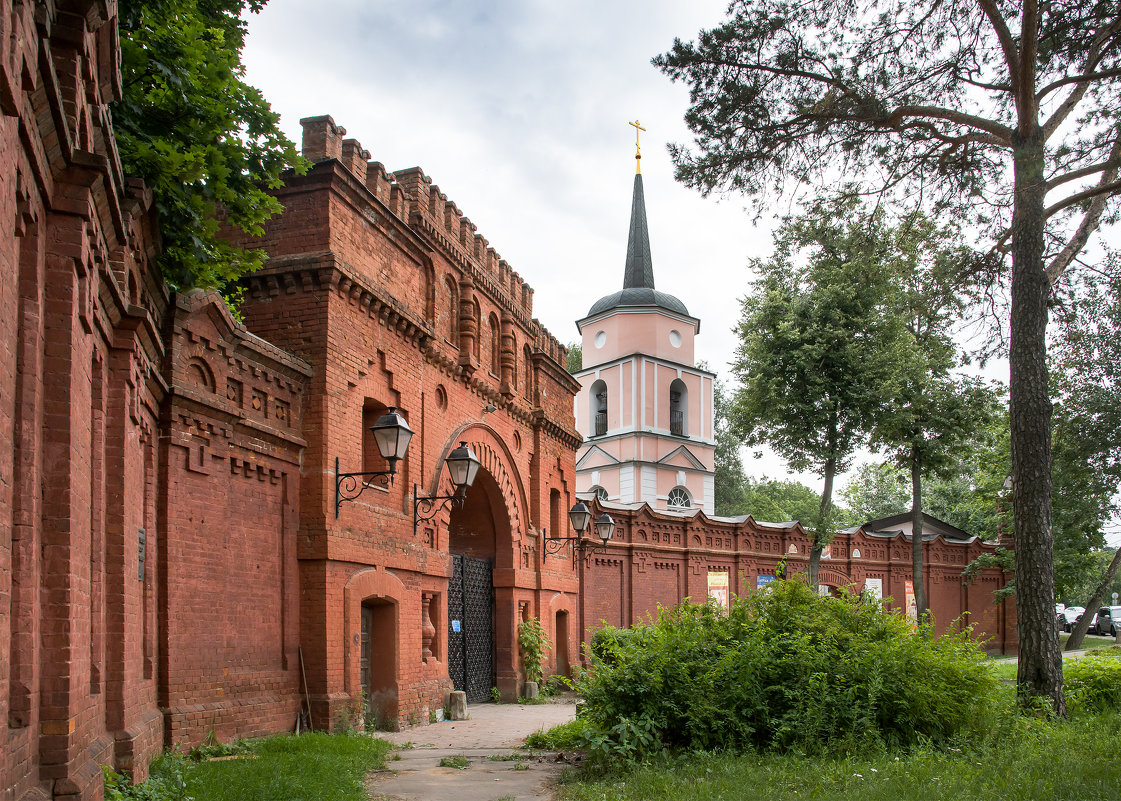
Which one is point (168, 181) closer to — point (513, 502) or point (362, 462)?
point (362, 462)

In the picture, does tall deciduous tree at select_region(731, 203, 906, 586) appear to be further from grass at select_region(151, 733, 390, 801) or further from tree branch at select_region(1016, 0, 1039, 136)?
grass at select_region(151, 733, 390, 801)

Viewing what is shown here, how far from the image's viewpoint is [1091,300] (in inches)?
574

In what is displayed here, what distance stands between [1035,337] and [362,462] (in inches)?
341

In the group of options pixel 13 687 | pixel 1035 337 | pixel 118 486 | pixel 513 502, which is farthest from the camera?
pixel 513 502

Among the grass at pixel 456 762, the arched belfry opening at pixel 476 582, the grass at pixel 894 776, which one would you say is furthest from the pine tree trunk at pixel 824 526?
the grass at pixel 456 762

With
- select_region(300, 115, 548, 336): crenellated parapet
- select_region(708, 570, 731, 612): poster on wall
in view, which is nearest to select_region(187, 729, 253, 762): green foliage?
select_region(300, 115, 548, 336): crenellated parapet

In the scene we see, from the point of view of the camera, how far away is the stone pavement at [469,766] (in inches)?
341

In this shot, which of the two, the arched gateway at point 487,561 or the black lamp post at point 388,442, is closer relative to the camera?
the black lamp post at point 388,442

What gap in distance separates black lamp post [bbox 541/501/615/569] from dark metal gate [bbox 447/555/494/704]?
206 centimetres

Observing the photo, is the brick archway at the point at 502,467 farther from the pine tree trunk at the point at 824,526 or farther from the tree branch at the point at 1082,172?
the pine tree trunk at the point at 824,526

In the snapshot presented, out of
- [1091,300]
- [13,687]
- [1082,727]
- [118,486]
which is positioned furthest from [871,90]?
[13,687]

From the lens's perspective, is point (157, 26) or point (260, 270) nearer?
point (157, 26)

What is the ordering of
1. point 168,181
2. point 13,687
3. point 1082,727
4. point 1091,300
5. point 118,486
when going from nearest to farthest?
point 13,687 < point 118,486 < point 168,181 < point 1082,727 < point 1091,300

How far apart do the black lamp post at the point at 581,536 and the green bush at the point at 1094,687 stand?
8.98m
